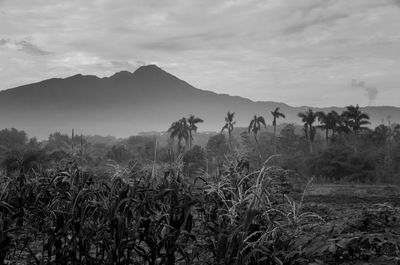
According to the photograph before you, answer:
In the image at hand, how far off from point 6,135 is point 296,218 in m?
104

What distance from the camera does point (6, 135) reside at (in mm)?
98500

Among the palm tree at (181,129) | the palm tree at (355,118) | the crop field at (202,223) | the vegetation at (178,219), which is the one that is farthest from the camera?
the palm tree at (181,129)

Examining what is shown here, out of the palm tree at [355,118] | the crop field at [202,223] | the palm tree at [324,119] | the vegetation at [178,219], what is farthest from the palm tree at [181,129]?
the crop field at [202,223]

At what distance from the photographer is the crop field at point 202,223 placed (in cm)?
379

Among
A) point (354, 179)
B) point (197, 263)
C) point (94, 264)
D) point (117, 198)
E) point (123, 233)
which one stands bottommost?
point (354, 179)

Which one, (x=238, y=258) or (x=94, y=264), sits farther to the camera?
(x=94, y=264)

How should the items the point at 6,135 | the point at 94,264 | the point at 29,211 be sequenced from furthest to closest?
the point at 6,135 < the point at 29,211 < the point at 94,264

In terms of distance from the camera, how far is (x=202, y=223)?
681cm

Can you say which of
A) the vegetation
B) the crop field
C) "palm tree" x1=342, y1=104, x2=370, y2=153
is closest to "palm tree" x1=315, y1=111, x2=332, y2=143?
"palm tree" x1=342, y1=104, x2=370, y2=153

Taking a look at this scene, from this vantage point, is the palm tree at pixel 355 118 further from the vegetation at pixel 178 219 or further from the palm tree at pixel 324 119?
the vegetation at pixel 178 219

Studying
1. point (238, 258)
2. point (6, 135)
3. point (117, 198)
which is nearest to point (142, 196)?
point (117, 198)

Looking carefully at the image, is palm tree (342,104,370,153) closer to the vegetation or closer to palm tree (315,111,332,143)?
palm tree (315,111,332,143)

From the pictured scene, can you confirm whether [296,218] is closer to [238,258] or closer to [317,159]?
[238,258]

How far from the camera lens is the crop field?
3.79 metres
